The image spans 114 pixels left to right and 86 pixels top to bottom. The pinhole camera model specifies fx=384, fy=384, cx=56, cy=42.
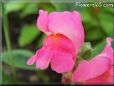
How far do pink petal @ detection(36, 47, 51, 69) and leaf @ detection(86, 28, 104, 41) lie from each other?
0.44m

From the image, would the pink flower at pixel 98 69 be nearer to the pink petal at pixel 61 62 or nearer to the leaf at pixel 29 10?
the pink petal at pixel 61 62

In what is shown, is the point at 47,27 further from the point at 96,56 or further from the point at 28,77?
the point at 28,77

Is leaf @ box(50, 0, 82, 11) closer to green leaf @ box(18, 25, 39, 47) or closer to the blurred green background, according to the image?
the blurred green background

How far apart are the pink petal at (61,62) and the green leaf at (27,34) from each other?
0.49 m

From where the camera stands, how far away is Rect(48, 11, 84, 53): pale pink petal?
44 cm

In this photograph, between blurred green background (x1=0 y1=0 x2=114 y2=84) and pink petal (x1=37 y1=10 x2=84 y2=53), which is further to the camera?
blurred green background (x1=0 y1=0 x2=114 y2=84)

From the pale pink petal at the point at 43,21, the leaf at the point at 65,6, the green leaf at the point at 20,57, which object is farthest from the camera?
the green leaf at the point at 20,57

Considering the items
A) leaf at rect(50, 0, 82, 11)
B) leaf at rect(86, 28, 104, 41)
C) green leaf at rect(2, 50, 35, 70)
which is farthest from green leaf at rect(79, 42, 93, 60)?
leaf at rect(86, 28, 104, 41)

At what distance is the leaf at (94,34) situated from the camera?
0.88 meters

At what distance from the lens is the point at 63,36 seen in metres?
0.46

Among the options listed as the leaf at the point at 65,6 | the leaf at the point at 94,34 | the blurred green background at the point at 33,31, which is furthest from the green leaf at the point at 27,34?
the leaf at the point at 65,6

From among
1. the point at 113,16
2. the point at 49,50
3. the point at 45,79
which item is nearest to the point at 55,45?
the point at 49,50

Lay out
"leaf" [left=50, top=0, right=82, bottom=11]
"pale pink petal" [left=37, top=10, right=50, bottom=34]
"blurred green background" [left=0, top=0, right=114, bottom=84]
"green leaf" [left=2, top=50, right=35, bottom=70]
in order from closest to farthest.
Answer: "pale pink petal" [left=37, top=10, right=50, bottom=34]
"leaf" [left=50, top=0, right=82, bottom=11]
"green leaf" [left=2, top=50, right=35, bottom=70]
"blurred green background" [left=0, top=0, right=114, bottom=84]

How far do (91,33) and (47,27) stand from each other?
47 centimetres
